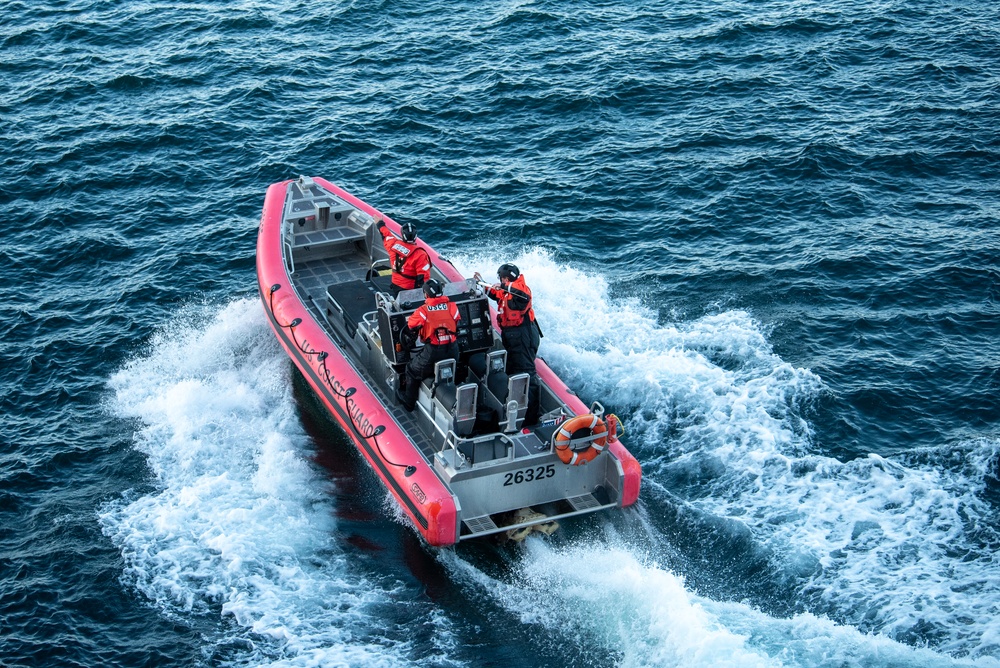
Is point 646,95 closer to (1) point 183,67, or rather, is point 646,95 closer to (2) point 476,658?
(1) point 183,67

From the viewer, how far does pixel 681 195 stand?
2231cm

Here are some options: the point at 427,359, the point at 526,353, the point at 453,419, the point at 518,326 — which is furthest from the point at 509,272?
the point at 453,419

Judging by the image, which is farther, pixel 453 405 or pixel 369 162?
pixel 369 162

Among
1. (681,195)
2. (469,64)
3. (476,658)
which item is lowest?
(476,658)

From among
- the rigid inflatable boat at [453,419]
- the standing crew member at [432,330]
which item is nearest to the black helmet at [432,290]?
the standing crew member at [432,330]

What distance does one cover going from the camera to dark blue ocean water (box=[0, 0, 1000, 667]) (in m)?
13.4

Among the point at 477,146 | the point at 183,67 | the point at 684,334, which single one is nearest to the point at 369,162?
the point at 477,146

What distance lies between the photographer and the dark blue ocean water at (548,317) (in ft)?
44.1

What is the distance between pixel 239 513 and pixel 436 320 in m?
3.60

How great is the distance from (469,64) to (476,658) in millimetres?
17133

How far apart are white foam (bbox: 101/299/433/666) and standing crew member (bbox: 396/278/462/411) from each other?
2278 mm

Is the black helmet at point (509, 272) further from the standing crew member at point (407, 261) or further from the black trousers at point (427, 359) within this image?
the standing crew member at point (407, 261)

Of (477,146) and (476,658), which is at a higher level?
(477,146)

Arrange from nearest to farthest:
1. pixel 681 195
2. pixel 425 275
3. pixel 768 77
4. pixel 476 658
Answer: pixel 476 658
pixel 425 275
pixel 681 195
pixel 768 77
